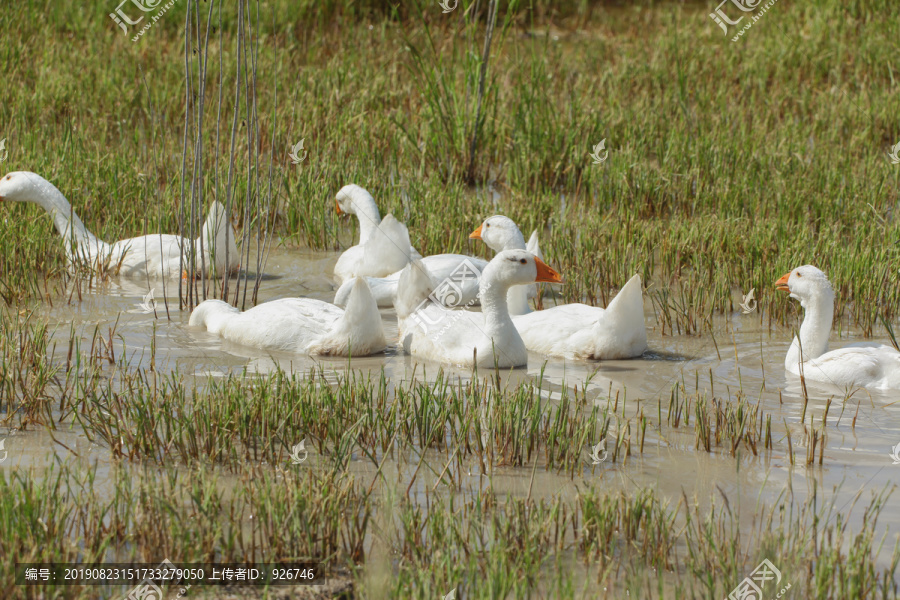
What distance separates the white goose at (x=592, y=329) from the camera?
21.1ft

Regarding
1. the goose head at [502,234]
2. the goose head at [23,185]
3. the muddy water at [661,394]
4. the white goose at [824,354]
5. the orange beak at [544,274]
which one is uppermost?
the goose head at [23,185]

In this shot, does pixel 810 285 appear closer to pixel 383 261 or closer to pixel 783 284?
pixel 783 284

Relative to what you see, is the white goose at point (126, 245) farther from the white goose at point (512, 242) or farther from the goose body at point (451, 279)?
the white goose at point (512, 242)

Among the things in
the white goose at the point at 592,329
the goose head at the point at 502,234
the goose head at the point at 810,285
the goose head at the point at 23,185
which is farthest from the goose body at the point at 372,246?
the goose head at the point at 810,285

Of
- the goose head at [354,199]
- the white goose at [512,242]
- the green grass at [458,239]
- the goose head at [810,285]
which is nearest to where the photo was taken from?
the green grass at [458,239]

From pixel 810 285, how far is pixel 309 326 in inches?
122

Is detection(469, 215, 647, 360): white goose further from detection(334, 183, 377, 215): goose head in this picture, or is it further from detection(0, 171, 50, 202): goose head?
detection(0, 171, 50, 202): goose head

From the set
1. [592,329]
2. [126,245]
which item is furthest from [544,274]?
[126,245]

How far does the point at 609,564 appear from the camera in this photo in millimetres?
3834

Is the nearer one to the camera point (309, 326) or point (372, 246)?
point (309, 326)

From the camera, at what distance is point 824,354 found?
20.6 ft

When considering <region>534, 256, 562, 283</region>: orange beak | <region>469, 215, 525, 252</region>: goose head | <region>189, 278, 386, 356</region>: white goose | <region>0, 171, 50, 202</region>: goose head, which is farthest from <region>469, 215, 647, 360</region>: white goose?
<region>0, 171, 50, 202</region>: goose head

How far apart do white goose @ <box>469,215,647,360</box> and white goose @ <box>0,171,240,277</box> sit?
234cm

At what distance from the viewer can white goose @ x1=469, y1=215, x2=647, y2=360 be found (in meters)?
6.42
